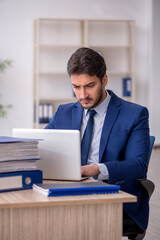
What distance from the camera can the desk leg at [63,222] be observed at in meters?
1.37

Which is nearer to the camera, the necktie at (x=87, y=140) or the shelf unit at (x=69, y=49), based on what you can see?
the necktie at (x=87, y=140)

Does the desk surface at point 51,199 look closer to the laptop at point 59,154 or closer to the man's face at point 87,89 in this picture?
the laptop at point 59,154

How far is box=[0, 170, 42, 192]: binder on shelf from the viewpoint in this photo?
1.52 m

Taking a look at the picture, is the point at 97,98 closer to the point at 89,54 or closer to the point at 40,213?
the point at 89,54

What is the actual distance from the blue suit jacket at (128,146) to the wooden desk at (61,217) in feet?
1.43

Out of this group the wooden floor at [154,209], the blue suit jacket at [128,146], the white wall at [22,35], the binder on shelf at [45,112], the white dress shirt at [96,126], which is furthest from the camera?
the white wall at [22,35]

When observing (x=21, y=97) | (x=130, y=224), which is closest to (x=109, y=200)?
(x=130, y=224)

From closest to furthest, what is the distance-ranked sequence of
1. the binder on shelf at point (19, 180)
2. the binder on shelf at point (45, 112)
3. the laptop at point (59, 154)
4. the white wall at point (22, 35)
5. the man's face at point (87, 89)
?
the binder on shelf at point (19, 180)
the laptop at point (59, 154)
the man's face at point (87, 89)
the binder on shelf at point (45, 112)
the white wall at point (22, 35)

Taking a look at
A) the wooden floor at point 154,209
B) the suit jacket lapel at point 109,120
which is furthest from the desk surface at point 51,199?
the wooden floor at point 154,209

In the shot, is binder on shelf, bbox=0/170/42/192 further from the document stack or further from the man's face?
the man's face

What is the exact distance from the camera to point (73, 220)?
1402mm

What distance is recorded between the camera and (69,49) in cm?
784

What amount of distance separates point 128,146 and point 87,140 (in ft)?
0.75

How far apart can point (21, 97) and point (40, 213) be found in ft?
21.1
